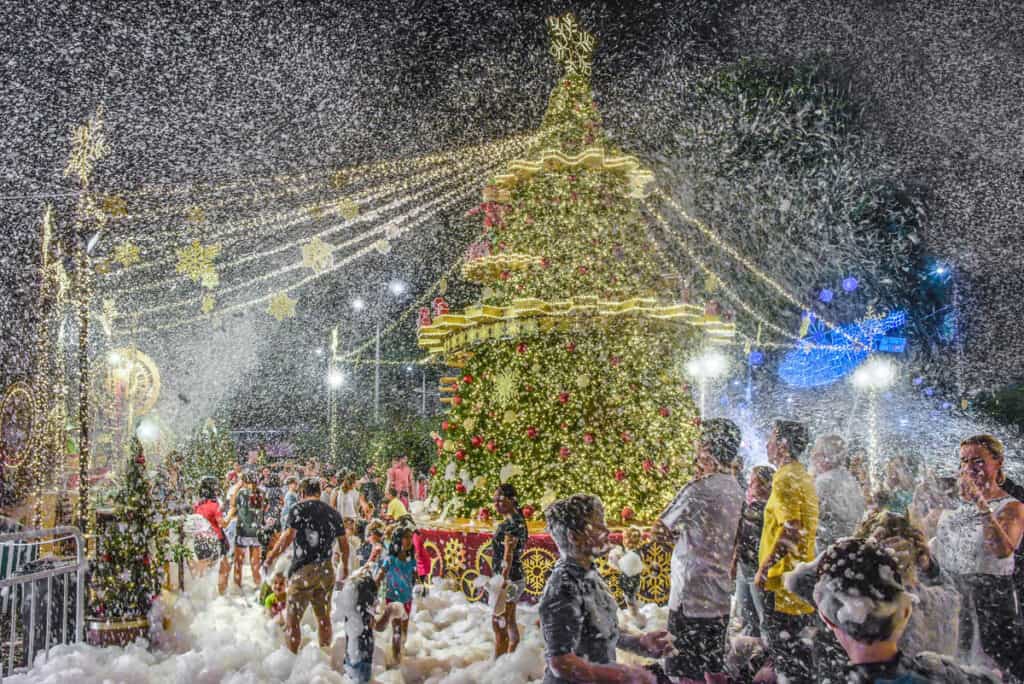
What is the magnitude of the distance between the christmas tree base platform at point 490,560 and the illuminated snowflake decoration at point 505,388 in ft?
5.37

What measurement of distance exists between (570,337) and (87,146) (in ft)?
20.9

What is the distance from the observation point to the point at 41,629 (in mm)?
6961

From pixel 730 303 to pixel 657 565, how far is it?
2348cm

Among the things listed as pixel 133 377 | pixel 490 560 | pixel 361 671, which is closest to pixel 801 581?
pixel 361 671

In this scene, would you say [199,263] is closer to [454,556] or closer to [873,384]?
[454,556]

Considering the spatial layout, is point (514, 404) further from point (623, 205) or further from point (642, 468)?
point (623, 205)

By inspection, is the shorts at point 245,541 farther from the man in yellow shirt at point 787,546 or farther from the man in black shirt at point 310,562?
the man in yellow shirt at point 787,546

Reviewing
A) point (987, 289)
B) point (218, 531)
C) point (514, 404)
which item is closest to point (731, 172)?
point (987, 289)

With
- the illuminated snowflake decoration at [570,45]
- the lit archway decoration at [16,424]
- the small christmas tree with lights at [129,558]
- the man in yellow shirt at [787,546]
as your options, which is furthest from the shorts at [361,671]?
the illuminated snowflake decoration at [570,45]

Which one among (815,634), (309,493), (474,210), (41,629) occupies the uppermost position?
(474,210)

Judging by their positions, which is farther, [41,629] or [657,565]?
[657,565]

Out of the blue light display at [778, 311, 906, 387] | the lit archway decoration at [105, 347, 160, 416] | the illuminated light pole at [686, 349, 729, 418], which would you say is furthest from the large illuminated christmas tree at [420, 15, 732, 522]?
the lit archway decoration at [105, 347, 160, 416]

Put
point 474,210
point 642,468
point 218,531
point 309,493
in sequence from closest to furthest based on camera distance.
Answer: point 309,493
point 642,468
point 218,531
point 474,210

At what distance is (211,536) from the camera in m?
11.0
